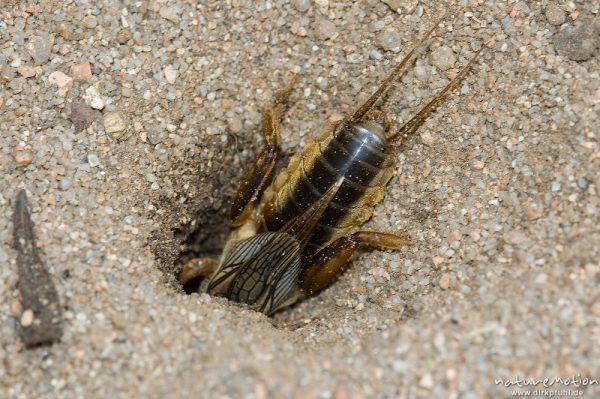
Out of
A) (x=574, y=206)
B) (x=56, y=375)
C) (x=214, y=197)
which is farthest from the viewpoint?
(x=214, y=197)

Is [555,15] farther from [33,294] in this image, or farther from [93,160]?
[33,294]

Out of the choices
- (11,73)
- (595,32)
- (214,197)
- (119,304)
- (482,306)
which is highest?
(595,32)

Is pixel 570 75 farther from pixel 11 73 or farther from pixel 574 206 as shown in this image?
pixel 11 73

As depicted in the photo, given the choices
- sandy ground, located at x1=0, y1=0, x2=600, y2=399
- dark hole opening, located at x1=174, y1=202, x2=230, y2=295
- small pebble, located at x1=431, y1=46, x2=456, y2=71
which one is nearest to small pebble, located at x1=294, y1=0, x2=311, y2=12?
sandy ground, located at x1=0, y1=0, x2=600, y2=399

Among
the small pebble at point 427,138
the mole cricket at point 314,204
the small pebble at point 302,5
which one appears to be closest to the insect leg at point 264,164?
the mole cricket at point 314,204

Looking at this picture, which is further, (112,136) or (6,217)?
(112,136)

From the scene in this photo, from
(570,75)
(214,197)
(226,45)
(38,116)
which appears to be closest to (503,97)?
(570,75)

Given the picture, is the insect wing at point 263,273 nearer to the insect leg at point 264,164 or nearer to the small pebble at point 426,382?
the insect leg at point 264,164
